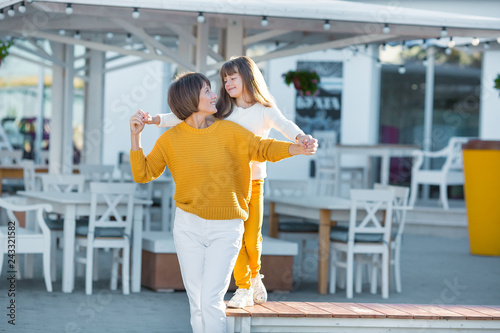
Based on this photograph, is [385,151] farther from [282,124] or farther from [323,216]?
[282,124]

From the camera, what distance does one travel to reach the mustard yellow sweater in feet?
13.1

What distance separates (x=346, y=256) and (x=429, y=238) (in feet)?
15.5

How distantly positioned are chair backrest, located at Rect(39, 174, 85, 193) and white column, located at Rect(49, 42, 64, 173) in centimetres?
343

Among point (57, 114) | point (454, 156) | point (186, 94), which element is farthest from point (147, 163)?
point (454, 156)

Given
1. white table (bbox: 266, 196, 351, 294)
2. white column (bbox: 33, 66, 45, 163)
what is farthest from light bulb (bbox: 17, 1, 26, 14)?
white column (bbox: 33, 66, 45, 163)

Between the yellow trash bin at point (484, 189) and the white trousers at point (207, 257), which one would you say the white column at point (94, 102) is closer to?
the yellow trash bin at point (484, 189)

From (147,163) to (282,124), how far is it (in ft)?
2.32

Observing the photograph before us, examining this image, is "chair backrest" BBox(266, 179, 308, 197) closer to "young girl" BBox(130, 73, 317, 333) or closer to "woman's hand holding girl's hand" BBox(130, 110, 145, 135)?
"young girl" BBox(130, 73, 317, 333)

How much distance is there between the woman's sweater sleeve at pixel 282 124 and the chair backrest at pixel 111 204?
2633 mm

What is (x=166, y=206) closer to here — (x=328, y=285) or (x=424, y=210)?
(x=328, y=285)

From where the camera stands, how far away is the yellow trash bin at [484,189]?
31.9 feet

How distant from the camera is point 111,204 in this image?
679 centimetres

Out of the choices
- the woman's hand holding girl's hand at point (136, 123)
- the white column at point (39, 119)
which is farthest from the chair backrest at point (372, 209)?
the white column at point (39, 119)

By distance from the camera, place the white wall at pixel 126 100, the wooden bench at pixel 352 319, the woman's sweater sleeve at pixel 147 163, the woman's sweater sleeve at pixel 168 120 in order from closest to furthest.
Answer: the woman's sweater sleeve at pixel 147 163
the woman's sweater sleeve at pixel 168 120
the wooden bench at pixel 352 319
the white wall at pixel 126 100
